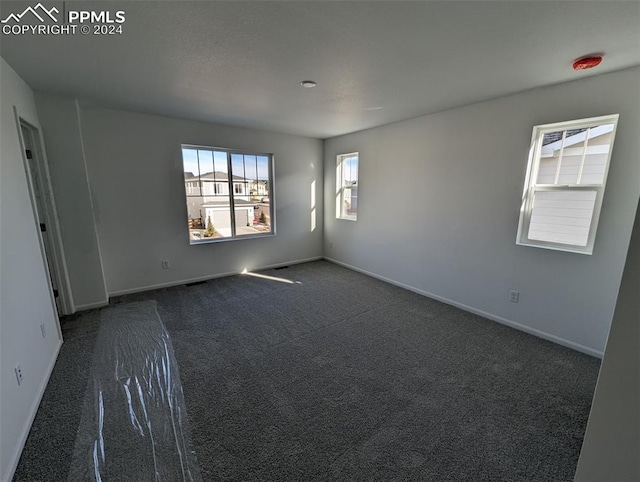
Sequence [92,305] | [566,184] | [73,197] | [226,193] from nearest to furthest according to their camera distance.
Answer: [566,184], [73,197], [92,305], [226,193]

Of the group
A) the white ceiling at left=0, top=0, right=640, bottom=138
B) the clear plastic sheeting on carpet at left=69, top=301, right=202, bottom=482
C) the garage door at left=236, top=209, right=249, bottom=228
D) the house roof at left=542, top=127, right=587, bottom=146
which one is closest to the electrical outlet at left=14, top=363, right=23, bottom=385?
the clear plastic sheeting on carpet at left=69, top=301, right=202, bottom=482

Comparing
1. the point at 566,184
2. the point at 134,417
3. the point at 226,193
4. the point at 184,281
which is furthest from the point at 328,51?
the point at 184,281

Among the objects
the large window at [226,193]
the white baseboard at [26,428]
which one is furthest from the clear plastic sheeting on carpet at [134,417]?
the large window at [226,193]

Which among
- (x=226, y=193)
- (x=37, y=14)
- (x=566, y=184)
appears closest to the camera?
(x=37, y=14)

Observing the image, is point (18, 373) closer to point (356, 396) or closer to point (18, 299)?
point (18, 299)

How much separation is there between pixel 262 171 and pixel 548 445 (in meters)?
4.75

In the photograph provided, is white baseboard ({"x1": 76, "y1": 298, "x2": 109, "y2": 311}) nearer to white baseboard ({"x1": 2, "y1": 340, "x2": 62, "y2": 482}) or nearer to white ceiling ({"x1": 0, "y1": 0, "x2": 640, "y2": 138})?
white baseboard ({"x1": 2, "y1": 340, "x2": 62, "y2": 482})

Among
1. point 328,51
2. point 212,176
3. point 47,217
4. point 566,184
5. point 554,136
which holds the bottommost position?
point 47,217

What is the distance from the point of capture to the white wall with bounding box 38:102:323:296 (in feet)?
11.3

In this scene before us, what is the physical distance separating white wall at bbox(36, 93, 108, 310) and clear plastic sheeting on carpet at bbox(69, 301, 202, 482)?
959 mm

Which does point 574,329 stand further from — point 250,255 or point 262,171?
point 262,171

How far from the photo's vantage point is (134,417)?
5.82 ft
